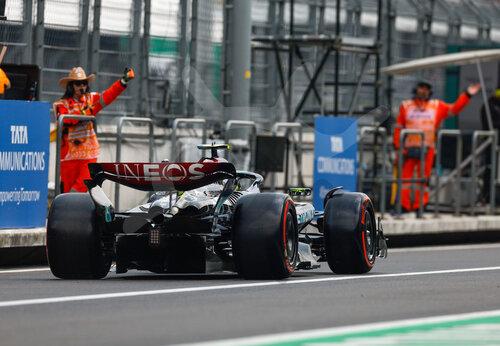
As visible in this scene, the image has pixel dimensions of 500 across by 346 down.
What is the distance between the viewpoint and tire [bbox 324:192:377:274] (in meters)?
11.7

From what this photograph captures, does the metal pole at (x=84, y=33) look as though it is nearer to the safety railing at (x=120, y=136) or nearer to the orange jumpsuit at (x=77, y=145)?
the safety railing at (x=120, y=136)

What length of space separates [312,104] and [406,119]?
5.26 metres

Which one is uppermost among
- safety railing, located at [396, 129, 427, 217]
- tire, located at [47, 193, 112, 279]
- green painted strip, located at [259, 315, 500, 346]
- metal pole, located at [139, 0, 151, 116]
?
metal pole, located at [139, 0, 151, 116]

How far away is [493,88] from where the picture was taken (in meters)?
25.3

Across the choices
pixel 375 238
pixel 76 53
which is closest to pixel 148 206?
pixel 375 238

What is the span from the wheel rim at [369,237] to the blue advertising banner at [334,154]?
4804mm

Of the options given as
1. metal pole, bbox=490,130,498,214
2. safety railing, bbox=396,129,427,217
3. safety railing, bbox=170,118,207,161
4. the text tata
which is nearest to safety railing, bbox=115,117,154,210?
safety railing, bbox=170,118,207,161

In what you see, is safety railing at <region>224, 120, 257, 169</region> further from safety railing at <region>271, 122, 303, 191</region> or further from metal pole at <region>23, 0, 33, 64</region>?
metal pole at <region>23, 0, 33, 64</region>

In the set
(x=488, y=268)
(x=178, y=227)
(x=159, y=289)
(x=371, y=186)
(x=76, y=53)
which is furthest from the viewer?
(x=371, y=186)

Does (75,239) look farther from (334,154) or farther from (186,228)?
(334,154)

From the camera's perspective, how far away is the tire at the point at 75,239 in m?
11.1

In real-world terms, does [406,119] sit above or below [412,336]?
above

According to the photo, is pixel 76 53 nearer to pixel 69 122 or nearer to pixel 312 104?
pixel 69 122

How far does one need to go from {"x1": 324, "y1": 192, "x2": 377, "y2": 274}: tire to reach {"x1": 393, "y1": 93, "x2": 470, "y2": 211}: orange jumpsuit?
7.42m
